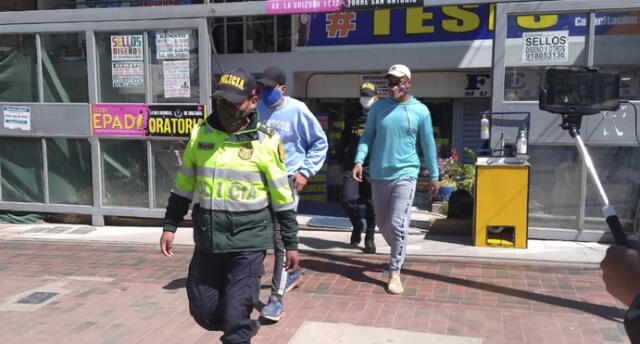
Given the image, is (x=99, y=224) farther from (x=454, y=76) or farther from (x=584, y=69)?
(x=584, y=69)

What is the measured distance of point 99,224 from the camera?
26.7ft

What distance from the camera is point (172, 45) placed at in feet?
24.6

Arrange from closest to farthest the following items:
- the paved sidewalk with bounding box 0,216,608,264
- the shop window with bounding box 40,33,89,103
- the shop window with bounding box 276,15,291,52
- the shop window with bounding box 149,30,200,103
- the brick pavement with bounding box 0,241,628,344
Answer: the brick pavement with bounding box 0,241,628,344
the paved sidewalk with bounding box 0,216,608,264
the shop window with bounding box 149,30,200,103
the shop window with bounding box 40,33,89,103
the shop window with bounding box 276,15,291,52

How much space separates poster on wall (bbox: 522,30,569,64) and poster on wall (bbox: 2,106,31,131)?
6858 millimetres

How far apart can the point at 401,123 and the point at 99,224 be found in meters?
5.14

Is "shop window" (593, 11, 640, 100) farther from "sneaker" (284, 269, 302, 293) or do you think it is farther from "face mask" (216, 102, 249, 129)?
"face mask" (216, 102, 249, 129)

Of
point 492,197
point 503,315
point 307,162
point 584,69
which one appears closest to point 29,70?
point 307,162

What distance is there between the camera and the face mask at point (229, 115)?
10.9 ft

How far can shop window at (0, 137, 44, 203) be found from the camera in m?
8.31

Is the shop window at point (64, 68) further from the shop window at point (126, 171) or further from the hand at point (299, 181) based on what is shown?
the hand at point (299, 181)

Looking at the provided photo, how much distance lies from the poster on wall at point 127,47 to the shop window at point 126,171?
1168mm

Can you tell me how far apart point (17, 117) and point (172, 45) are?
2667mm

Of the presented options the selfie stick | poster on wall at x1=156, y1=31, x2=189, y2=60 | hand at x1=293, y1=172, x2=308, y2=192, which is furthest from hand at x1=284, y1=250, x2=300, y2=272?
poster on wall at x1=156, y1=31, x2=189, y2=60

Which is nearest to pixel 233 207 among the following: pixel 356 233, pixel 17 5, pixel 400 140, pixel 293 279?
pixel 293 279
